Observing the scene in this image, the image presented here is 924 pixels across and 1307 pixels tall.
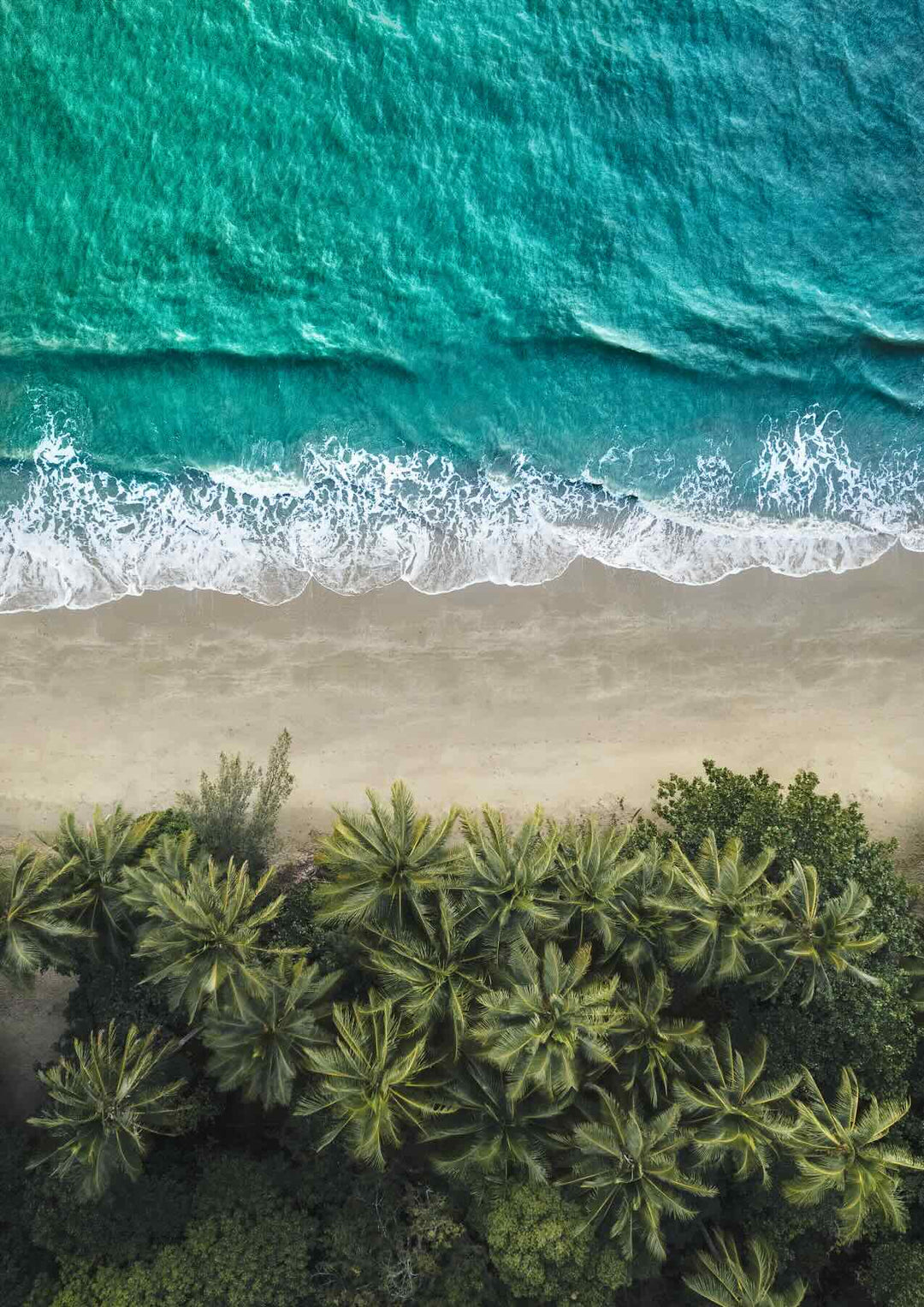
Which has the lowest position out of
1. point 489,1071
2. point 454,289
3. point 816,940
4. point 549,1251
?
point 549,1251

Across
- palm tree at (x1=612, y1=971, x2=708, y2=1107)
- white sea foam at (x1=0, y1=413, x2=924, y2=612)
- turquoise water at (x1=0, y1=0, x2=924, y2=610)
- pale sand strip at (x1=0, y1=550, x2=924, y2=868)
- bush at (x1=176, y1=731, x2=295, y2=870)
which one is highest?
turquoise water at (x1=0, y1=0, x2=924, y2=610)

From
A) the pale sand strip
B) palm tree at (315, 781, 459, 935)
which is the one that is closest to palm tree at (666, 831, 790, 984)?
palm tree at (315, 781, 459, 935)

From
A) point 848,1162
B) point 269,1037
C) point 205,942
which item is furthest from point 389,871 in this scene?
point 848,1162

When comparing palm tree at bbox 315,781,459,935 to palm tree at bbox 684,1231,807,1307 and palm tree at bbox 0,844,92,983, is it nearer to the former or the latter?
palm tree at bbox 0,844,92,983

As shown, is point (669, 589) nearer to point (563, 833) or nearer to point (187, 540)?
point (563, 833)

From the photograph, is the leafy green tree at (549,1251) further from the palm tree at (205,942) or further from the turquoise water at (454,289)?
the turquoise water at (454,289)

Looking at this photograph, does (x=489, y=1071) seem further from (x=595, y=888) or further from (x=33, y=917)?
(x=33, y=917)
